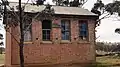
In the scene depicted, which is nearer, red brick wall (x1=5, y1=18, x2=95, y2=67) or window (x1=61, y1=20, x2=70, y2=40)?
red brick wall (x1=5, y1=18, x2=95, y2=67)

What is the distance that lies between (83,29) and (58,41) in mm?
3003

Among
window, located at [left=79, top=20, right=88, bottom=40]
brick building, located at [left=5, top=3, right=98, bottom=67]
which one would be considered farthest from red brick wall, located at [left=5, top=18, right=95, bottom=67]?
window, located at [left=79, top=20, right=88, bottom=40]

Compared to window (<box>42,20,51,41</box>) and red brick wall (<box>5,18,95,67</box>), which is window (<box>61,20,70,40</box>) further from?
window (<box>42,20,51,41</box>)

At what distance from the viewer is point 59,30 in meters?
31.5

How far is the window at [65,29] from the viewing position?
31.8 m

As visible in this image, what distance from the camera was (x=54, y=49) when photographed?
31094 mm

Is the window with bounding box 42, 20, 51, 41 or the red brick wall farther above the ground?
the window with bounding box 42, 20, 51, 41

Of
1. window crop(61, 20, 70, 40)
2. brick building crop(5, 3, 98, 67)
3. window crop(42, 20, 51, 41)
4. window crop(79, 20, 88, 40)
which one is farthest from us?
window crop(79, 20, 88, 40)

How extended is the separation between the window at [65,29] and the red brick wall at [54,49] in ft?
1.33

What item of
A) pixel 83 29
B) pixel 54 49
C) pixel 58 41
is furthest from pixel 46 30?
pixel 83 29

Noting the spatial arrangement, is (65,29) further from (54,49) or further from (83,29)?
(54,49)

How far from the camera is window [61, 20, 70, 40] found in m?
31.8

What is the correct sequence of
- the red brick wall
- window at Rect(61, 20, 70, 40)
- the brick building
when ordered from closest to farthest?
the red brick wall → the brick building → window at Rect(61, 20, 70, 40)

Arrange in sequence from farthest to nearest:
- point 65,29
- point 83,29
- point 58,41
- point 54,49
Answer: point 83,29 < point 65,29 < point 58,41 < point 54,49
